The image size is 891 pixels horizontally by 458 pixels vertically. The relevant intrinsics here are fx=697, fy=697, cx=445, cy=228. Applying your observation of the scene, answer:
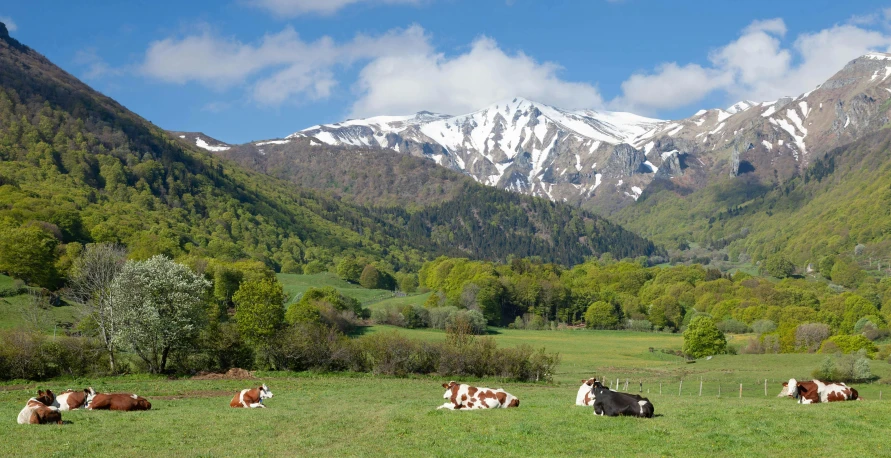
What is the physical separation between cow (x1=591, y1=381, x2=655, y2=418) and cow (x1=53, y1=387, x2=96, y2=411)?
20329 mm

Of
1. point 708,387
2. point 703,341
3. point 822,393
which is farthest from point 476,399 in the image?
point 703,341

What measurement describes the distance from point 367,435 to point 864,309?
149m

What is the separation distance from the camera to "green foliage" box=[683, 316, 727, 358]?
107 meters

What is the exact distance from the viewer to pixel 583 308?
171000 mm

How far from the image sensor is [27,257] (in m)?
97.3

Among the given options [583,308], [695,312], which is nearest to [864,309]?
[695,312]

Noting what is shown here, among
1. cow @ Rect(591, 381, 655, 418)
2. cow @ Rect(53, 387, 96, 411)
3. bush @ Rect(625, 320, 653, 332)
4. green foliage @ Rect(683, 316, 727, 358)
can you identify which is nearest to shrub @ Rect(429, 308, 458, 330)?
green foliage @ Rect(683, 316, 727, 358)

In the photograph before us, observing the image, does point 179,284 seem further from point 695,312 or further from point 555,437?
point 695,312

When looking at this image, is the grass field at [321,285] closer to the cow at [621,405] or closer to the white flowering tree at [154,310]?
the white flowering tree at [154,310]

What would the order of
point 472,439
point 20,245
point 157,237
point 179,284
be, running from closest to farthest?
point 472,439, point 179,284, point 20,245, point 157,237

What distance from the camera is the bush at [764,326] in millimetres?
133625

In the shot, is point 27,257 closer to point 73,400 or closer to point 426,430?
point 73,400

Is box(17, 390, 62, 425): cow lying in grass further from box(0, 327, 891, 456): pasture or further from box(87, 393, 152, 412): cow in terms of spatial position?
box(87, 393, 152, 412): cow

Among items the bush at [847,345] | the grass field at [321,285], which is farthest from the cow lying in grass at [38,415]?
the grass field at [321,285]
